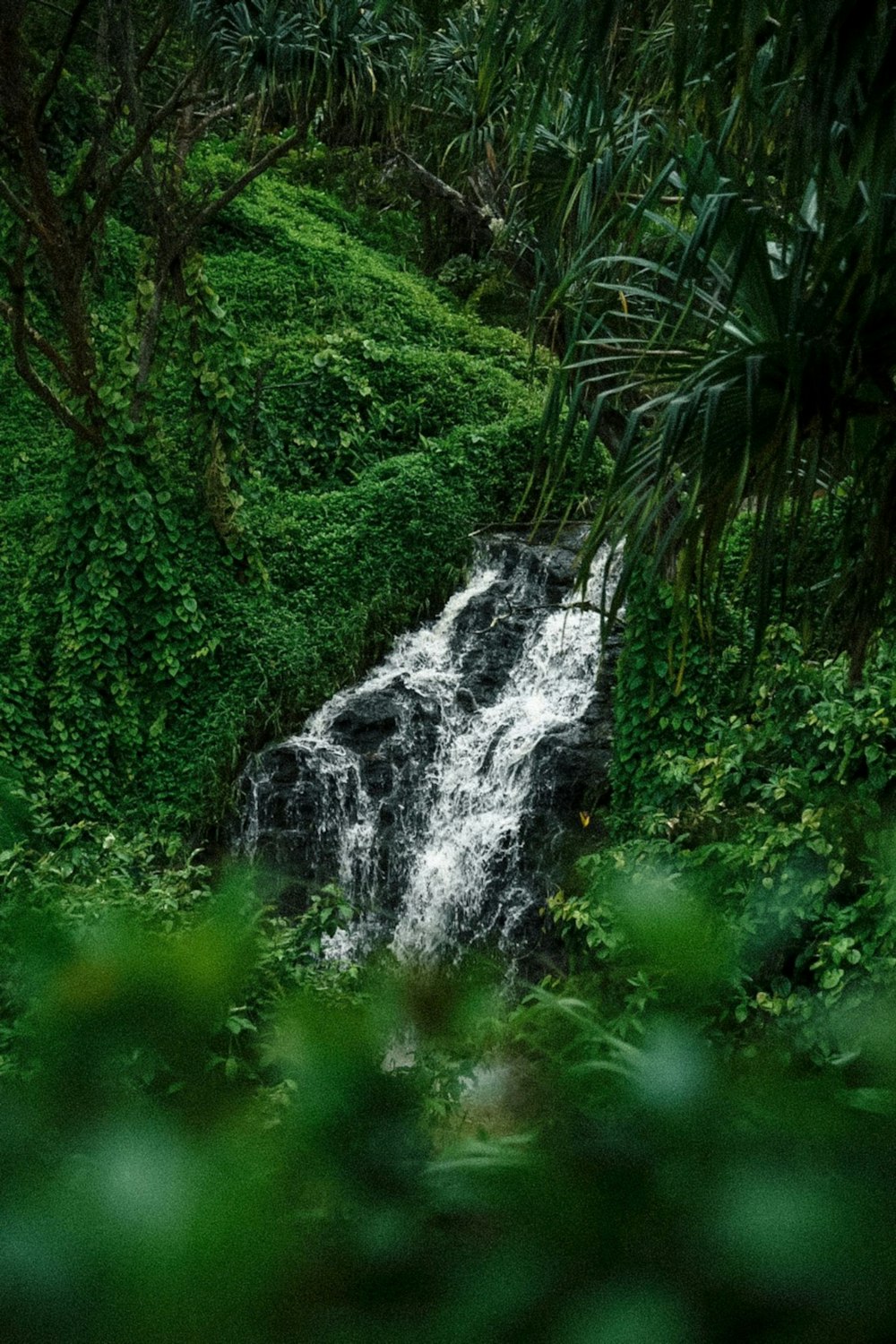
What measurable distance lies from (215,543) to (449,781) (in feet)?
10.3

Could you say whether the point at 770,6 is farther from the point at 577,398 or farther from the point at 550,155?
the point at 550,155

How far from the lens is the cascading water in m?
9.09

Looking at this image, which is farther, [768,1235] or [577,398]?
[577,398]

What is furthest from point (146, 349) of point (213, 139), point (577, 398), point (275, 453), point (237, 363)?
point (213, 139)

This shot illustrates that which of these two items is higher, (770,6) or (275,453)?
(770,6)

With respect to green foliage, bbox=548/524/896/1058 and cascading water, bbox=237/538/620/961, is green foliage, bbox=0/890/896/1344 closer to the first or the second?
green foliage, bbox=548/524/896/1058

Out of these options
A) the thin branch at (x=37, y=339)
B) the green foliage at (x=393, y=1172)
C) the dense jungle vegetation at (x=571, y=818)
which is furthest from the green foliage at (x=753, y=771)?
the thin branch at (x=37, y=339)

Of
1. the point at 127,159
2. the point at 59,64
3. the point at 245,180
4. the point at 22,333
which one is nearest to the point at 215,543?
the point at 22,333

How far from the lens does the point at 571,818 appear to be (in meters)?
9.16

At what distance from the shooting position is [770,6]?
10.0 ft

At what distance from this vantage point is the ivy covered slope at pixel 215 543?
1016 cm

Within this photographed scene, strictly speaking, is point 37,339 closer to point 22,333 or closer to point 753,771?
point 22,333

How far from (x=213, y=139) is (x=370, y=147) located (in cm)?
799

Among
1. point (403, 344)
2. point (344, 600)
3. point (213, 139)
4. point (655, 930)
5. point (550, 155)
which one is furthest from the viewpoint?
point (213, 139)
